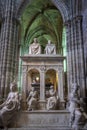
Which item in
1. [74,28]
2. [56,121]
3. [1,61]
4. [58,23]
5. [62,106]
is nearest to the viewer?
[56,121]

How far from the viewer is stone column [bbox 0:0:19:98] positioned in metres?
12.3

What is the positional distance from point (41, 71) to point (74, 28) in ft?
14.6

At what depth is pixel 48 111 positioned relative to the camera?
30.0 feet

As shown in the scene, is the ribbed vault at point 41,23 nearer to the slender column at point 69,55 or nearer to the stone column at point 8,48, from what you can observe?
the stone column at point 8,48

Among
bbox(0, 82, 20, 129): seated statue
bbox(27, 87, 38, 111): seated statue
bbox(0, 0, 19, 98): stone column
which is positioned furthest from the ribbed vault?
bbox(0, 82, 20, 129): seated statue

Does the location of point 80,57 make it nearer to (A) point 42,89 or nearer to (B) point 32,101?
(A) point 42,89

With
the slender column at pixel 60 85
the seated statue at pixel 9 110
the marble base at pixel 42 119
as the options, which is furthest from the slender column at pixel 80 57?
the seated statue at pixel 9 110

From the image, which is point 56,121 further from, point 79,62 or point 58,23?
point 58,23

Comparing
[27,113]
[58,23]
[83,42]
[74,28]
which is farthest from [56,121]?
[58,23]

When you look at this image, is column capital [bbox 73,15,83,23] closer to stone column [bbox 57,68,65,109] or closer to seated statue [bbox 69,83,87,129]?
stone column [bbox 57,68,65,109]

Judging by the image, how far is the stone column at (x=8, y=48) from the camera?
40.2 feet

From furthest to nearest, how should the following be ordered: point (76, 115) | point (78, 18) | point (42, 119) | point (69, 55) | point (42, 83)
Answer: point (78, 18)
point (69, 55)
point (42, 83)
point (42, 119)
point (76, 115)

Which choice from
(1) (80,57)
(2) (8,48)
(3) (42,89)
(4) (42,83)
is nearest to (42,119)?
(3) (42,89)

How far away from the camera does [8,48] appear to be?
43.0ft
